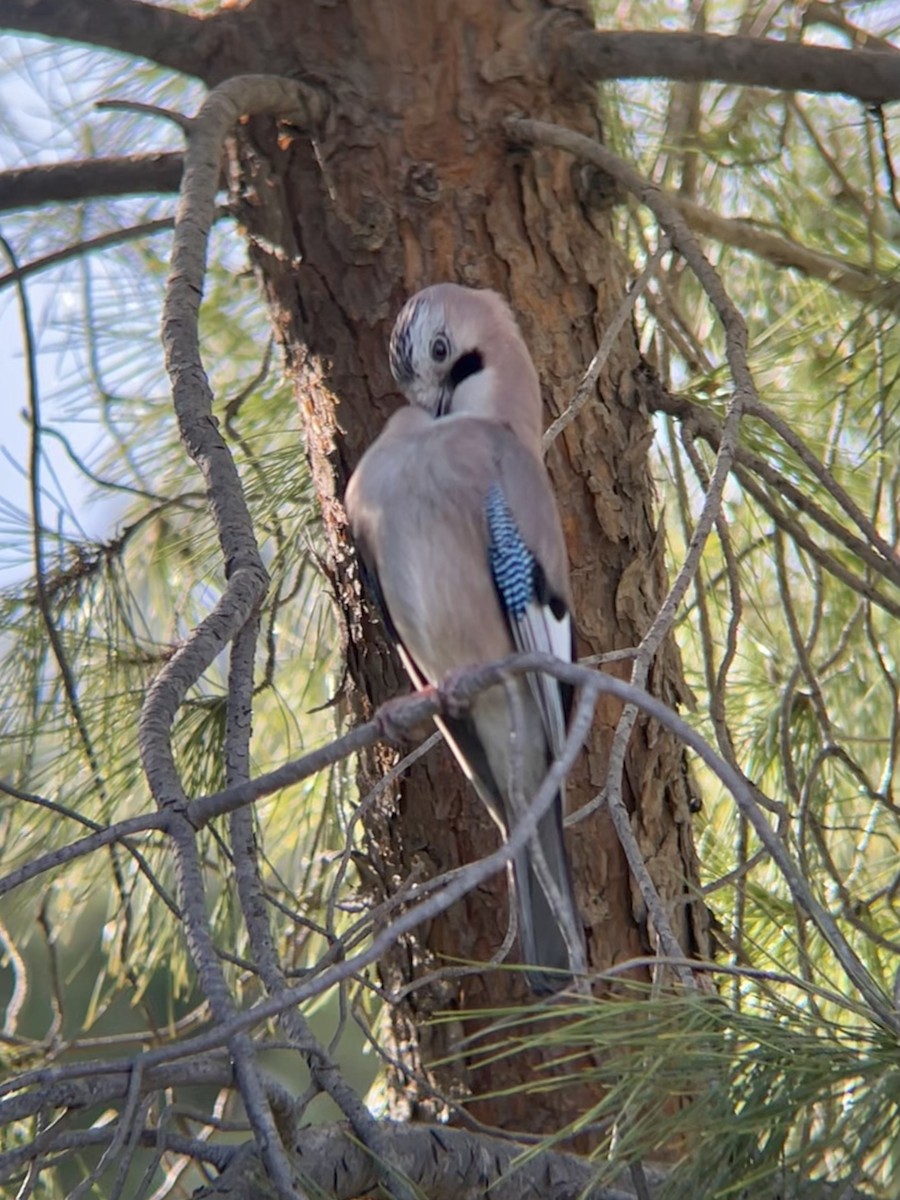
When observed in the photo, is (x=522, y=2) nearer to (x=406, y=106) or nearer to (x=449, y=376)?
(x=406, y=106)

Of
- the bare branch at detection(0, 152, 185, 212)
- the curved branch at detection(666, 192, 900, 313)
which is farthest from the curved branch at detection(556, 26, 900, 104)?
the bare branch at detection(0, 152, 185, 212)

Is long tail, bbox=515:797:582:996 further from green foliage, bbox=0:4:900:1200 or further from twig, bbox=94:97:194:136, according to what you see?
twig, bbox=94:97:194:136

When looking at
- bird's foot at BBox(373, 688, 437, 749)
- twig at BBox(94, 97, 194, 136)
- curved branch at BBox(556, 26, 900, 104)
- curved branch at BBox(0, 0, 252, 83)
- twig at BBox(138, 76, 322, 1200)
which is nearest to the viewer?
twig at BBox(138, 76, 322, 1200)

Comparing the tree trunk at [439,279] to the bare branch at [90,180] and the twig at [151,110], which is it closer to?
the bare branch at [90,180]

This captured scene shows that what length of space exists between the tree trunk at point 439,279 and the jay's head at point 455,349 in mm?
97

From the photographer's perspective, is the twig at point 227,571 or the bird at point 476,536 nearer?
the twig at point 227,571

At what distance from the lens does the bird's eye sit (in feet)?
5.04

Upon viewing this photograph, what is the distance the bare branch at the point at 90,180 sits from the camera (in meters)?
1.72

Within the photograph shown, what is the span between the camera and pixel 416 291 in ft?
5.48

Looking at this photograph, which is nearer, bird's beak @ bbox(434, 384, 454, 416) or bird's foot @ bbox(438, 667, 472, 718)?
bird's foot @ bbox(438, 667, 472, 718)

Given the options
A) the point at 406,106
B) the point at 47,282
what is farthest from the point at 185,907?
the point at 47,282

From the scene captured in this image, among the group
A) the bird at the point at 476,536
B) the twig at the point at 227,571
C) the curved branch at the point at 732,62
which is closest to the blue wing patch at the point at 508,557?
the bird at the point at 476,536

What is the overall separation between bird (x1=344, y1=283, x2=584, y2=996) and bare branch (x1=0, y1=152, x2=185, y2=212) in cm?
41

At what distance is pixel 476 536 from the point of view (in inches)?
60.4
